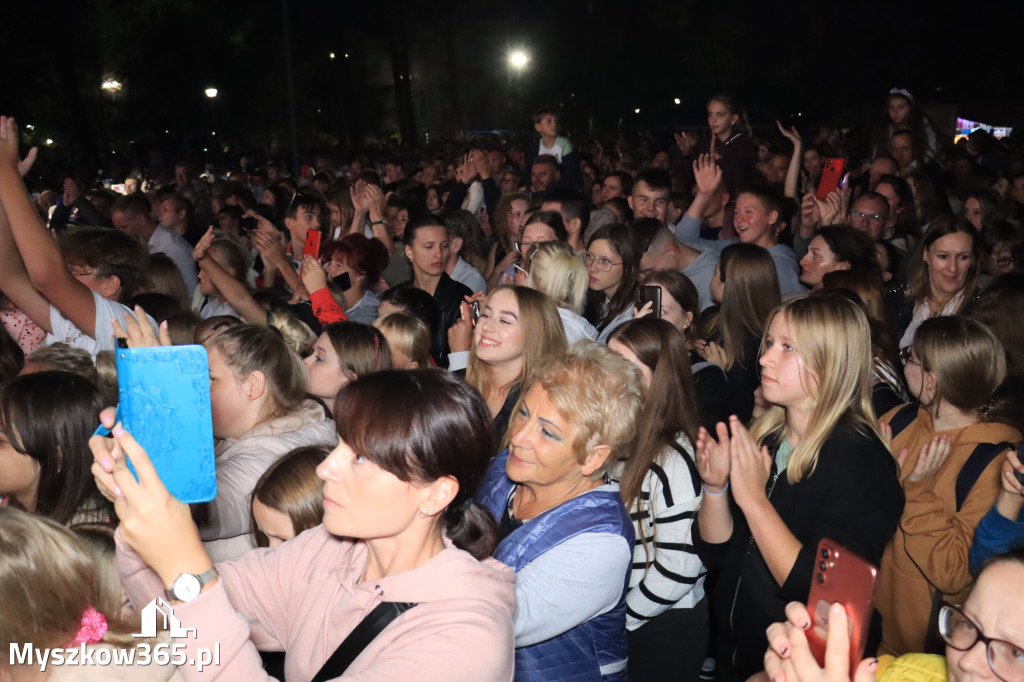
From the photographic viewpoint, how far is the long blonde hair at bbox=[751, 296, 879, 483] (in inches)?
116

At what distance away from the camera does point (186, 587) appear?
65.1 inches

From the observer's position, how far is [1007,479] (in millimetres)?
2836

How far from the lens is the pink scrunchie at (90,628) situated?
1837mm

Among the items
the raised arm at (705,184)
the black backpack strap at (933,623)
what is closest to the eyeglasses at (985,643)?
the black backpack strap at (933,623)

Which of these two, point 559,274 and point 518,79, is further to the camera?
point 518,79

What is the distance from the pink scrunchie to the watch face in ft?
1.08

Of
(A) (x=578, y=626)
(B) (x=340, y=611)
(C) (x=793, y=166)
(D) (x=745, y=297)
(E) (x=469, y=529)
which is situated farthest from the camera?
(C) (x=793, y=166)

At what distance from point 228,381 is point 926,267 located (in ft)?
13.7

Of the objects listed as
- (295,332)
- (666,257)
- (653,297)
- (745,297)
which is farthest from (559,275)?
(295,332)

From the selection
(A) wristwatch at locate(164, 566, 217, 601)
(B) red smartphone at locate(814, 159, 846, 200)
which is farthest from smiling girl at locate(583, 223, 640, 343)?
(A) wristwatch at locate(164, 566, 217, 601)

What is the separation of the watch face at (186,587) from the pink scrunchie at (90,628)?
33cm

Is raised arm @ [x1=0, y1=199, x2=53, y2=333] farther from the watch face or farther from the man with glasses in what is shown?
the man with glasses

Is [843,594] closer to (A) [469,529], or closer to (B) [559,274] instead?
(A) [469,529]

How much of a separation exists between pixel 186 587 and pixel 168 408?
1.46ft
